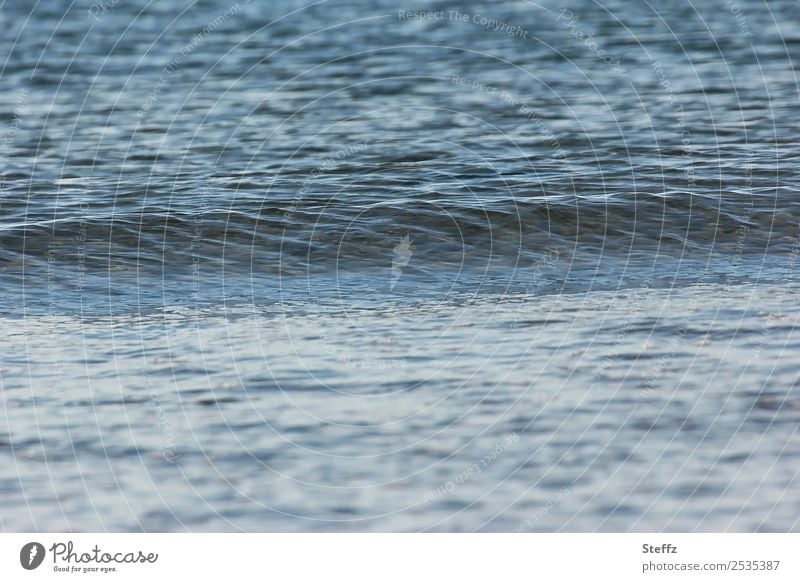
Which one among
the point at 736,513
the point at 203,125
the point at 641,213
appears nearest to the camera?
the point at 736,513

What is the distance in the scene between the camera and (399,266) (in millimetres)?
11398

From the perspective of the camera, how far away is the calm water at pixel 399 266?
21.7ft

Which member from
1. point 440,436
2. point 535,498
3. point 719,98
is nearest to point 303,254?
point 440,436

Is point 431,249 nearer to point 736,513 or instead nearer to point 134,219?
point 134,219

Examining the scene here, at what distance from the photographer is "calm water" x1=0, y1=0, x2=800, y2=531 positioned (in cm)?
663

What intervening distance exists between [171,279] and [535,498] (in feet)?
18.2

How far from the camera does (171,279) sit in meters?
11.1

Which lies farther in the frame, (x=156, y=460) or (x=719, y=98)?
(x=719, y=98)
